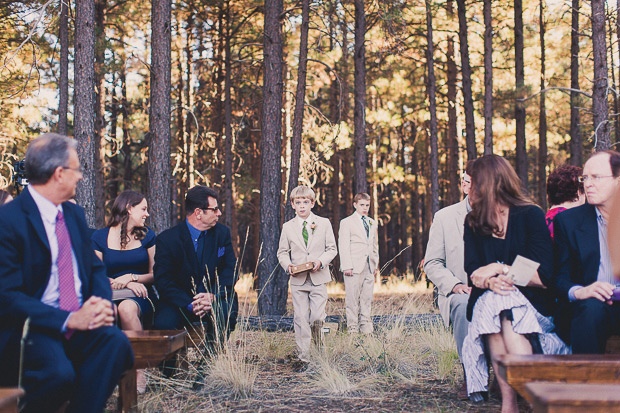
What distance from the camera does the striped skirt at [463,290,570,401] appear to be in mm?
3930

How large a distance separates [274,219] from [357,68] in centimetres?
515

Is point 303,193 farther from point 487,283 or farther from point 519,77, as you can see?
point 519,77

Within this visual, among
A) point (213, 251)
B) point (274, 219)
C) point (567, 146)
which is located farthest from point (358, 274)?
point (567, 146)

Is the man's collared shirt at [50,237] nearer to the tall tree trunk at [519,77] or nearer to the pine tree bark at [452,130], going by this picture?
the tall tree trunk at [519,77]

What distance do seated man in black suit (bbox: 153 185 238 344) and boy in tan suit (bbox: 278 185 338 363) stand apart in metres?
1.29

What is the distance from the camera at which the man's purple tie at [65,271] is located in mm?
3447

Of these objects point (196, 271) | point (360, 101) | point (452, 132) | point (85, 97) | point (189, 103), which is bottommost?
point (196, 271)

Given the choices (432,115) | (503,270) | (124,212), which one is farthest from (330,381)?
(432,115)

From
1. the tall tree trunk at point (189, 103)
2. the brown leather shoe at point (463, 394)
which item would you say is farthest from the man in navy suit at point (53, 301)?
the tall tree trunk at point (189, 103)

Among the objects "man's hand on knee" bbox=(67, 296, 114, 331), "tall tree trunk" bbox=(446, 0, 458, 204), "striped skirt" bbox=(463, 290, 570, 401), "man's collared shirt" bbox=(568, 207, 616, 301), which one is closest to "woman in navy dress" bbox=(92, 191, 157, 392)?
"man's hand on knee" bbox=(67, 296, 114, 331)

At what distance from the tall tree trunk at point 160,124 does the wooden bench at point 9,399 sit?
21.2 feet

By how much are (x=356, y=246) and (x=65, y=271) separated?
20.6ft

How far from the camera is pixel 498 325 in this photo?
398cm

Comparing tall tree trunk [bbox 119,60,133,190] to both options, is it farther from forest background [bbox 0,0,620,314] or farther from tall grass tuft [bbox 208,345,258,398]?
tall grass tuft [bbox 208,345,258,398]
